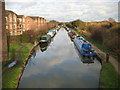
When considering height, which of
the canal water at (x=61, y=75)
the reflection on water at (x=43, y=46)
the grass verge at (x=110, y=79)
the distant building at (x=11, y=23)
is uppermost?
the distant building at (x=11, y=23)

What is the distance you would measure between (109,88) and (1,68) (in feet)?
27.6

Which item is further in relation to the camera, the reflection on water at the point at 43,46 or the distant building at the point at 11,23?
the distant building at the point at 11,23

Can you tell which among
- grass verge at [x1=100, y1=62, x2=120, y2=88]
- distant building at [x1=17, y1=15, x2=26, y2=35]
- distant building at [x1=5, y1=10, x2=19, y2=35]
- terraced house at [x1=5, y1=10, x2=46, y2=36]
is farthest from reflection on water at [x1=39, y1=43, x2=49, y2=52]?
distant building at [x1=17, y1=15, x2=26, y2=35]

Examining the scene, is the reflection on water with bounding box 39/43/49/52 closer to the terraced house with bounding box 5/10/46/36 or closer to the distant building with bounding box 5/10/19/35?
the terraced house with bounding box 5/10/46/36

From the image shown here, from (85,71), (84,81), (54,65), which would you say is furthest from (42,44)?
(84,81)

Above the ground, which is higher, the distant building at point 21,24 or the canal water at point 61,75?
the distant building at point 21,24

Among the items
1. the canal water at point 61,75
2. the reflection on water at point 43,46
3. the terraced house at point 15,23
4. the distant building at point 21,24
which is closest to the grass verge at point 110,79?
the canal water at point 61,75

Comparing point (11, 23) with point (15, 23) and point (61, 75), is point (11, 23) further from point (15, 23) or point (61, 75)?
point (61, 75)

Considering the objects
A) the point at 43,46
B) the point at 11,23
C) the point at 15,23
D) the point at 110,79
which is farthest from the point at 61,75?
the point at 15,23

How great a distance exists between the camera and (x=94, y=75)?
39.7 ft

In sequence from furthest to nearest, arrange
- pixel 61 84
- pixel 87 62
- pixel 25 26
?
pixel 25 26 < pixel 87 62 < pixel 61 84

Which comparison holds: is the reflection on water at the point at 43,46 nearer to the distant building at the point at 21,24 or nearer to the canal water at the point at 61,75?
the canal water at the point at 61,75

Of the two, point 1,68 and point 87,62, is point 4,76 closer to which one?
point 1,68

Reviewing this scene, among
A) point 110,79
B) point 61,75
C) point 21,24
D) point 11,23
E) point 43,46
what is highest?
point 21,24
